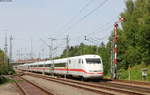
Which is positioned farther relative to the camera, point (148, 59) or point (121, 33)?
point (121, 33)

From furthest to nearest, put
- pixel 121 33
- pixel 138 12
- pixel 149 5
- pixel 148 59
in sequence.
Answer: pixel 121 33 → pixel 138 12 → pixel 149 5 → pixel 148 59

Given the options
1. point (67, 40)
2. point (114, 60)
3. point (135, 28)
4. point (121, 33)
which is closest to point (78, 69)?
point (114, 60)

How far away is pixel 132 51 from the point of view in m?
54.6

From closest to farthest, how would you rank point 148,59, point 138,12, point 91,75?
point 91,75, point 148,59, point 138,12

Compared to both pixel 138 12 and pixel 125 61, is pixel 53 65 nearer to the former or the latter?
pixel 125 61

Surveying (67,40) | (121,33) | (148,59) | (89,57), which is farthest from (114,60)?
(121,33)

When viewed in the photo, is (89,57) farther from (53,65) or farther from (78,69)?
(53,65)

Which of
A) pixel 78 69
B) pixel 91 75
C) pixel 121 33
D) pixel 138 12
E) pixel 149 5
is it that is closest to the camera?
pixel 91 75

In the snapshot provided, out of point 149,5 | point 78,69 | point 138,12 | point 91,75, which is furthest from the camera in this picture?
point 138,12

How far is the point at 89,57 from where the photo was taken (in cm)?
3359

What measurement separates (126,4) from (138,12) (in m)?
11.9

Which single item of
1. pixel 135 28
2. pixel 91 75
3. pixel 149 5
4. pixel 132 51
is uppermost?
pixel 149 5

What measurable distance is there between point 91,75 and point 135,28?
27.1m

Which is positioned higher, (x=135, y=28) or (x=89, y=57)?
(x=135, y=28)
